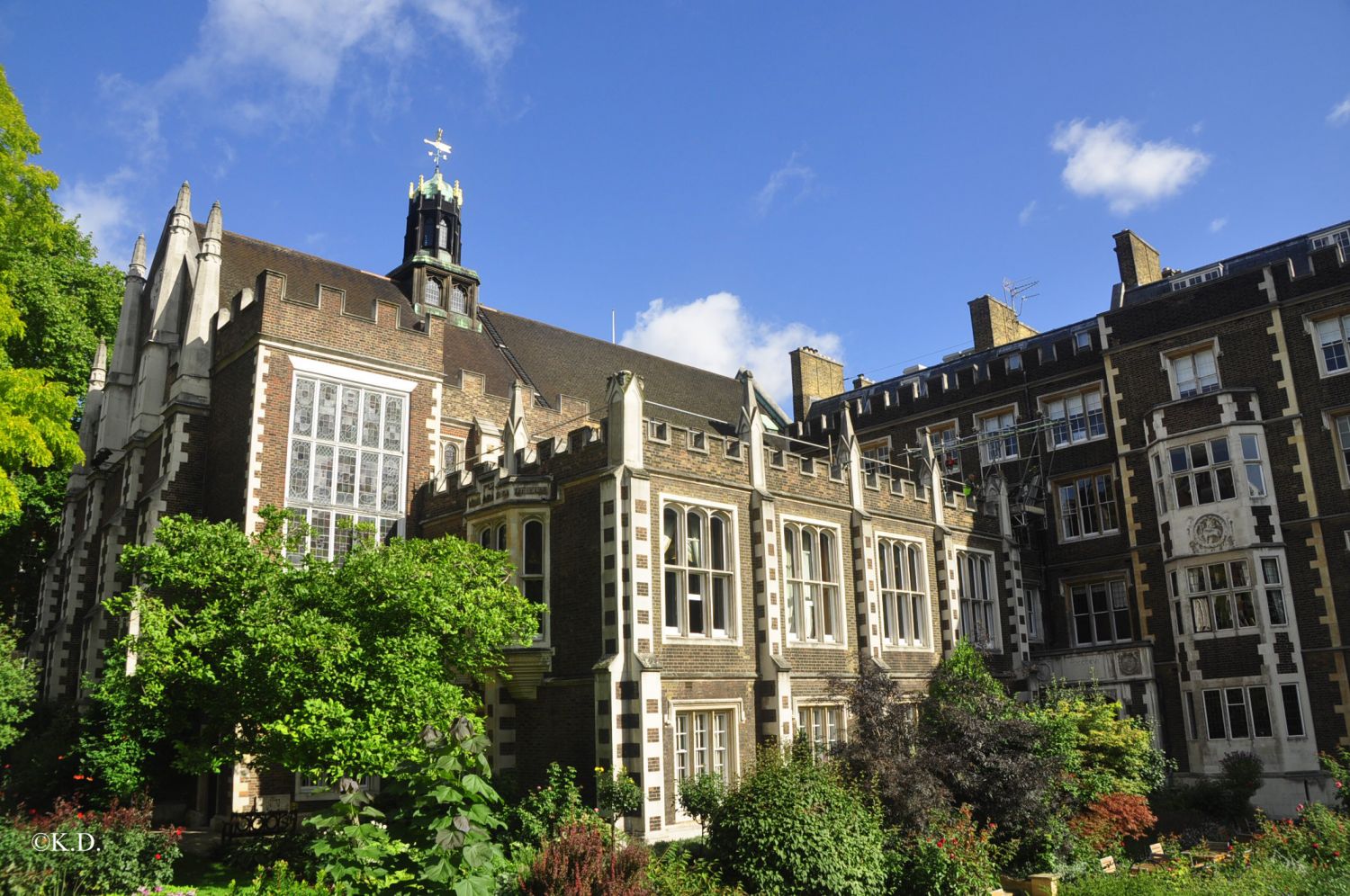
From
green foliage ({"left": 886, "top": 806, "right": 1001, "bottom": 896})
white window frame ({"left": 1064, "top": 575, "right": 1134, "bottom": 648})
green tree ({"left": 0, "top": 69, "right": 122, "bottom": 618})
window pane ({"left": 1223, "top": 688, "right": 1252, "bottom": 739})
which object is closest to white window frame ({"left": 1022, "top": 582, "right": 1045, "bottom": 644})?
white window frame ({"left": 1064, "top": 575, "right": 1134, "bottom": 648})

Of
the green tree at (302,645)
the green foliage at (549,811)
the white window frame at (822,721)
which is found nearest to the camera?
the green tree at (302,645)

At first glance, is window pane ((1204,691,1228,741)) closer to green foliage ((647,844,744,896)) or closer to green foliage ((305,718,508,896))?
green foliage ((647,844,744,896))

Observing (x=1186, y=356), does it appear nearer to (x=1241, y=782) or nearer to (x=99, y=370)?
(x=1241, y=782)

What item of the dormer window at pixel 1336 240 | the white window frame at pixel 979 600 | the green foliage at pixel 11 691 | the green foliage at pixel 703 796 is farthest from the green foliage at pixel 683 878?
the dormer window at pixel 1336 240

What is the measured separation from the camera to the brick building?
20.0 m

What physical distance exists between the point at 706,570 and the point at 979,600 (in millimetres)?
10857

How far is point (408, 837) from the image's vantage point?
10633 mm

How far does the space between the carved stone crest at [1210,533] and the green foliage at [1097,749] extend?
17.9ft

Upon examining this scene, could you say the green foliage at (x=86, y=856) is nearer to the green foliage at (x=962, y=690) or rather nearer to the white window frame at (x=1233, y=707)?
the green foliage at (x=962, y=690)

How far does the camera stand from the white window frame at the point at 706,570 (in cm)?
1981

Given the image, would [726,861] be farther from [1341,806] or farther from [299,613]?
[1341,806]

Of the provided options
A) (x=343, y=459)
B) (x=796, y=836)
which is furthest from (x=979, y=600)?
(x=343, y=459)

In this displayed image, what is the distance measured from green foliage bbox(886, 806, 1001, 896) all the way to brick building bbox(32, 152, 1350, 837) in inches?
156

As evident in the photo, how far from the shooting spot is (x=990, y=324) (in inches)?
1499
